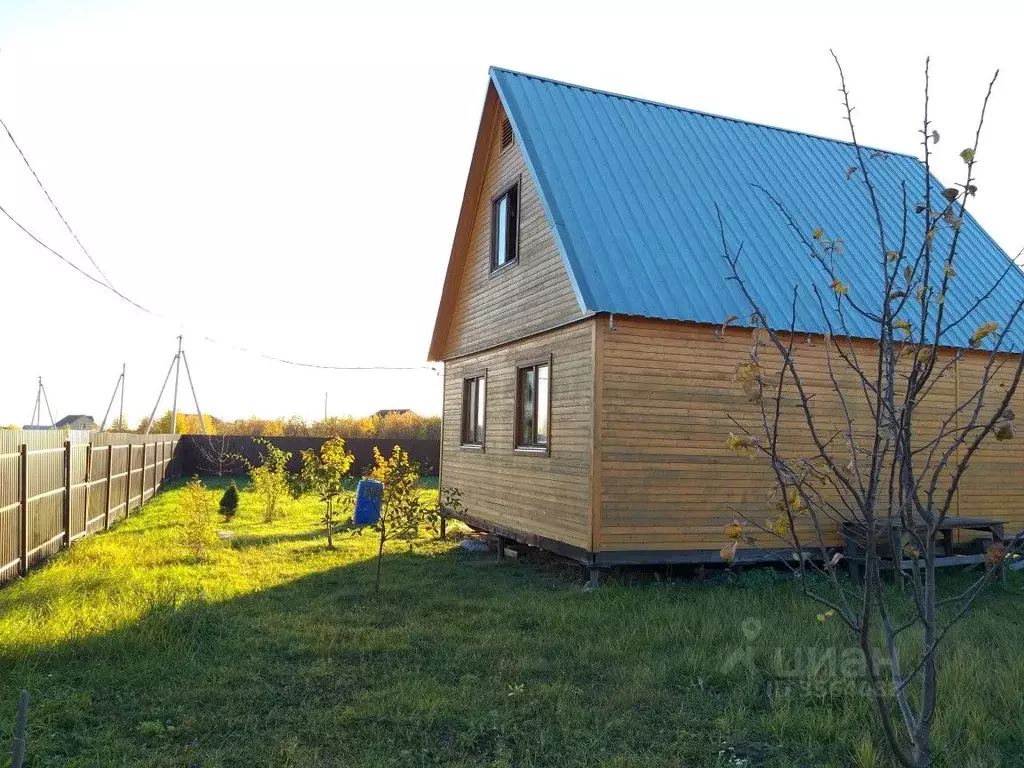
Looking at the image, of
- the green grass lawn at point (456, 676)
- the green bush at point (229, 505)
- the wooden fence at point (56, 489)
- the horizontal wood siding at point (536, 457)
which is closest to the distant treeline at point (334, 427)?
the green bush at point (229, 505)

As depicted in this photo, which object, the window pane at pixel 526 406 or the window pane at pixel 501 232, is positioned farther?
the window pane at pixel 501 232

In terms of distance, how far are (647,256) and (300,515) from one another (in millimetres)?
10899

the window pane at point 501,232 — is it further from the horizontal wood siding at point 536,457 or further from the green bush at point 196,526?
the green bush at point 196,526

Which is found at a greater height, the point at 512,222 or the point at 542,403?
the point at 512,222

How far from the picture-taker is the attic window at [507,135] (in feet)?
41.7

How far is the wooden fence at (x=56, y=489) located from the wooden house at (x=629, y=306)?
235 inches

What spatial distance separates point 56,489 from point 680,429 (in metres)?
8.24

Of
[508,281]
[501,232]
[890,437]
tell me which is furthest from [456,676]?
[501,232]

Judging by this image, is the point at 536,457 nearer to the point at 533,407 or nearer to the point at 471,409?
the point at 533,407

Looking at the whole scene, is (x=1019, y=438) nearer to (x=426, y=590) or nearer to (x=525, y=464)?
(x=525, y=464)

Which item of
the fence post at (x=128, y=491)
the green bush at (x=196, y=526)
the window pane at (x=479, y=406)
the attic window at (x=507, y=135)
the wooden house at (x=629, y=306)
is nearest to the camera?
the wooden house at (x=629, y=306)

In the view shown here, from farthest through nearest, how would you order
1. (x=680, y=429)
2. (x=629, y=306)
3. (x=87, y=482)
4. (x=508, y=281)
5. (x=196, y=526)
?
(x=87, y=482), (x=508, y=281), (x=196, y=526), (x=680, y=429), (x=629, y=306)

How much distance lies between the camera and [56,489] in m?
10.9

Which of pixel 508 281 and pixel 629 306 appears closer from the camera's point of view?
pixel 629 306
